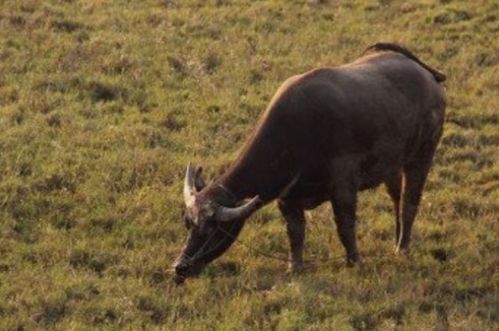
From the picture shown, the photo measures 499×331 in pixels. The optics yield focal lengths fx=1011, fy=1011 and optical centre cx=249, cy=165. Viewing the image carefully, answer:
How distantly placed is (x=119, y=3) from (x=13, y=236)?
10.5m

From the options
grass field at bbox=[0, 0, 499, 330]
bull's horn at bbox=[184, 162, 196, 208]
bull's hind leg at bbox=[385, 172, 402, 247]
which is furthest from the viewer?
bull's hind leg at bbox=[385, 172, 402, 247]

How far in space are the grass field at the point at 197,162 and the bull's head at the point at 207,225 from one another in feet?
0.97

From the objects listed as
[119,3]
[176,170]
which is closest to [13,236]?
[176,170]

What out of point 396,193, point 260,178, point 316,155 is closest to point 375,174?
point 316,155

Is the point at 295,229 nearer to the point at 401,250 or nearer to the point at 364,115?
the point at 401,250

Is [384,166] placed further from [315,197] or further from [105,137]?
[105,137]

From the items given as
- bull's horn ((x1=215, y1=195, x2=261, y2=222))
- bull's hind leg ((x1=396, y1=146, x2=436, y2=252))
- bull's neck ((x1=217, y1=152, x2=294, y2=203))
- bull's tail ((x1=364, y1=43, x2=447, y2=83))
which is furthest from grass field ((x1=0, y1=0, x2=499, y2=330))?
bull's tail ((x1=364, y1=43, x2=447, y2=83))

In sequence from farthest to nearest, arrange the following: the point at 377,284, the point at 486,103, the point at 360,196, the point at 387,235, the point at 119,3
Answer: the point at 119,3 → the point at 486,103 → the point at 360,196 → the point at 387,235 → the point at 377,284

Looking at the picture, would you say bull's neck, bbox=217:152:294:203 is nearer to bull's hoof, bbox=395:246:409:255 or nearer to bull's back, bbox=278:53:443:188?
bull's back, bbox=278:53:443:188

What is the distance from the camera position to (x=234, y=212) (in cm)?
925

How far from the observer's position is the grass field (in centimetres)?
923

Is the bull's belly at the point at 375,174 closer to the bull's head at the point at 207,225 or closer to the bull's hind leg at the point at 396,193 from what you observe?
the bull's hind leg at the point at 396,193

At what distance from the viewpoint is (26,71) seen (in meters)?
16.0

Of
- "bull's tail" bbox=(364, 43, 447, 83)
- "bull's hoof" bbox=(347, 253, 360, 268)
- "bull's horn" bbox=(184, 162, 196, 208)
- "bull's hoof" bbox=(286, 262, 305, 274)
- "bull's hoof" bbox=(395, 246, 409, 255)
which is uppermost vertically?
"bull's tail" bbox=(364, 43, 447, 83)
